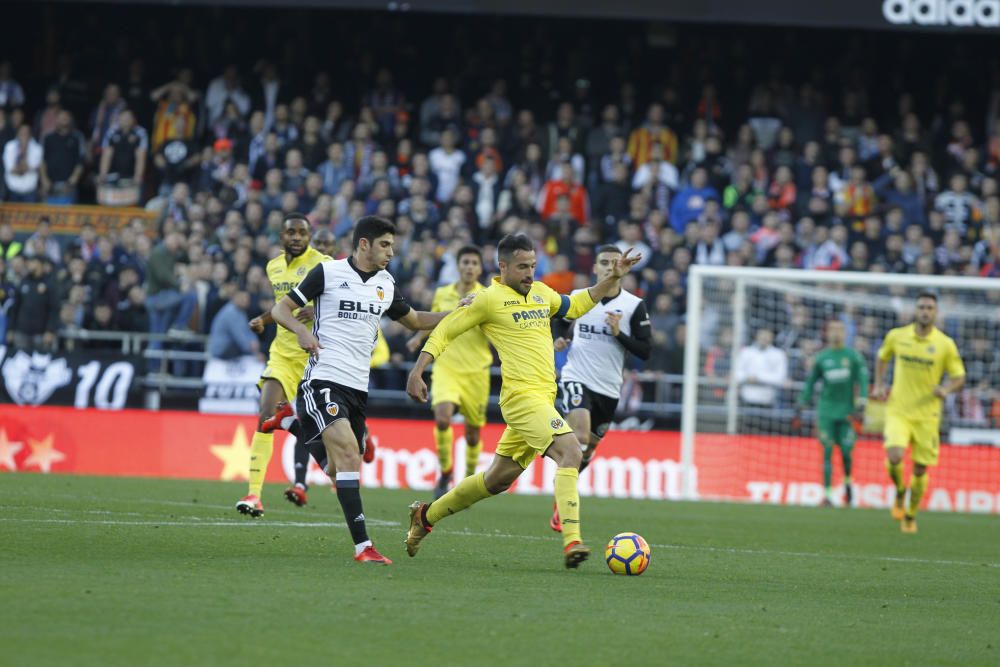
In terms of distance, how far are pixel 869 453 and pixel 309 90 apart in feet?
41.4

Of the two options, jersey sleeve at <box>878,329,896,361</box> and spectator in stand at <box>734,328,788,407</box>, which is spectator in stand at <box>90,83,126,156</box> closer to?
spectator in stand at <box>734,328,788,407</box>

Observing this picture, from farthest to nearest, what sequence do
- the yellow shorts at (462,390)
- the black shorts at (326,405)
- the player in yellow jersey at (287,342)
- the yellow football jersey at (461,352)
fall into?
the yellow football jersey at (461,352), the yellow shorts at (462,390), the player in yellow jersey at (287,342), the black shorts at (326,405)

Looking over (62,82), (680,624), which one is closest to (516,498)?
(680,624)

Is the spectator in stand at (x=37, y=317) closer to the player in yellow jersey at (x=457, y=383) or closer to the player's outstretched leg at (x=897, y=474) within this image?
the player in yellow jersey at (x=457, y=383)

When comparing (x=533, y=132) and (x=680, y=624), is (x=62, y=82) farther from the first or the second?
(x=680, y=624)

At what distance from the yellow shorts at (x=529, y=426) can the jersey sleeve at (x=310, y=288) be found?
148 cm

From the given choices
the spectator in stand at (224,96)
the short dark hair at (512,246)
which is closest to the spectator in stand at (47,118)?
the spectator in stand at (224,96)

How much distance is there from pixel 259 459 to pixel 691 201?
1390cm

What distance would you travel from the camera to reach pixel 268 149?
25984 millimetres

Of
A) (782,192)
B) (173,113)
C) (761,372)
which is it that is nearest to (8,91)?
(173,113)

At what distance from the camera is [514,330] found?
34.1 feet

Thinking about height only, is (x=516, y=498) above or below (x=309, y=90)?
below

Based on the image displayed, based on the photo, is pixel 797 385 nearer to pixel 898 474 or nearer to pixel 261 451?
pixel 898 474

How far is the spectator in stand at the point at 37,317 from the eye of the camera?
74.5 feet
